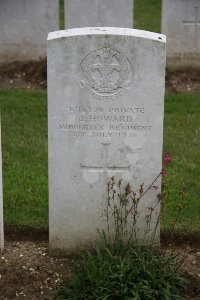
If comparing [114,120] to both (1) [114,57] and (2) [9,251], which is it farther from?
(2) [9,251]

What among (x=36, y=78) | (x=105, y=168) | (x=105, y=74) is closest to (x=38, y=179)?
(x=105, y=168)

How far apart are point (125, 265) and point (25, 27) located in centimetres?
652

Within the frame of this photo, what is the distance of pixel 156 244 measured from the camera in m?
4.78

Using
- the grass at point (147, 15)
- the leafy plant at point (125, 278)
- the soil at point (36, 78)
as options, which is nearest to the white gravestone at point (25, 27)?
the soil at point (36, 78)

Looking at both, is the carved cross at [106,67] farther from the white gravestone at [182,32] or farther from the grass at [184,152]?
the white gravestone at [182,32]

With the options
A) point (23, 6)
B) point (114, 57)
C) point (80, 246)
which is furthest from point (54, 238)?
point (23, 6)

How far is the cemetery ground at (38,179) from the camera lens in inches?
180

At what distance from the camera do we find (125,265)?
4.31 m

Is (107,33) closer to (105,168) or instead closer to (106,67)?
(106,67)

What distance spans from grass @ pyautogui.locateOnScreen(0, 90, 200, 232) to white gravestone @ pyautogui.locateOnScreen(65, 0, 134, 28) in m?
1.41

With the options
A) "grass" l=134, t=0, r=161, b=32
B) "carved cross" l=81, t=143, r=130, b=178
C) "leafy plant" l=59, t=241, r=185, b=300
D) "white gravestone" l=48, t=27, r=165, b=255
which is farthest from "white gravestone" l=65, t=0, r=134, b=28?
"leafy plant" l=59, t=241, r=185, b=300

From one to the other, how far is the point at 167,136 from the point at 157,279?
11.1 ft

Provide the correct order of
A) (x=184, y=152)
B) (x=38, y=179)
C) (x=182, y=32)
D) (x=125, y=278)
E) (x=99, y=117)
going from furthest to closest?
1. (x=182, y=32)
2. (x=184, y=152)
3. (x=38, y=179)
4. (x=99, y=117)
5. (x=125, y=278)

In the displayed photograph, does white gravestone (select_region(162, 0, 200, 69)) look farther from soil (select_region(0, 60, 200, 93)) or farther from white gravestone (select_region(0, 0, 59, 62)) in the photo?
white gravestone (select_region(0, 0, 59, 62))
